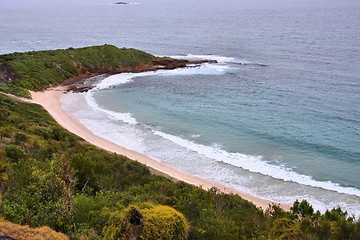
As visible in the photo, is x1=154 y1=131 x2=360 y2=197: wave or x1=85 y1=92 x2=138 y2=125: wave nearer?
x1=154 y1=131 x2=360 y2=197: wave

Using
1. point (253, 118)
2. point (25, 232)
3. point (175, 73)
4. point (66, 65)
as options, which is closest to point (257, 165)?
point (253, 118)

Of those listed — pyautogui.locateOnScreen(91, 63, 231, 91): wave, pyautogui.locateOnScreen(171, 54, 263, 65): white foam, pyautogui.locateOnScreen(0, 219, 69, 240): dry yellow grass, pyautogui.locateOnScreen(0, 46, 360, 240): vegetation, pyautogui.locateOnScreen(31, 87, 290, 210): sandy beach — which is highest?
pyautogui.locateOnScreen(0, 219, 69, 240): dry yellow grass

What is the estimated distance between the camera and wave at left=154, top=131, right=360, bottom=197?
2817 cm

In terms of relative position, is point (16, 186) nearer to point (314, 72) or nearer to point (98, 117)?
point (98, 117)

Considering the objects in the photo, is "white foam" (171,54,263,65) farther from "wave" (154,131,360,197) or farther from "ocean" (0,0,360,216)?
"wave" (154,131,360,197)

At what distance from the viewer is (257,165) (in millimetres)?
31672

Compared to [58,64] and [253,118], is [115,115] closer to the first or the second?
[253,118]

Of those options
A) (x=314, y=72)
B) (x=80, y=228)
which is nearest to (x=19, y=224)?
(x=80, y=228)

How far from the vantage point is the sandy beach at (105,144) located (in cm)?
2814

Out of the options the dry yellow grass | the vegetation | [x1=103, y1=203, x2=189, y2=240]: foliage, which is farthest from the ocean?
the dry yellow grass

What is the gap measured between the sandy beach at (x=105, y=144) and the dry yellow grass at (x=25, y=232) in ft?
49.5

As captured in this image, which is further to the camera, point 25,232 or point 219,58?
point 219,58

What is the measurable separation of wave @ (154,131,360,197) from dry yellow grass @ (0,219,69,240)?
21729 millimetres

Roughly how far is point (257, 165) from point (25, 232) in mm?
23644
